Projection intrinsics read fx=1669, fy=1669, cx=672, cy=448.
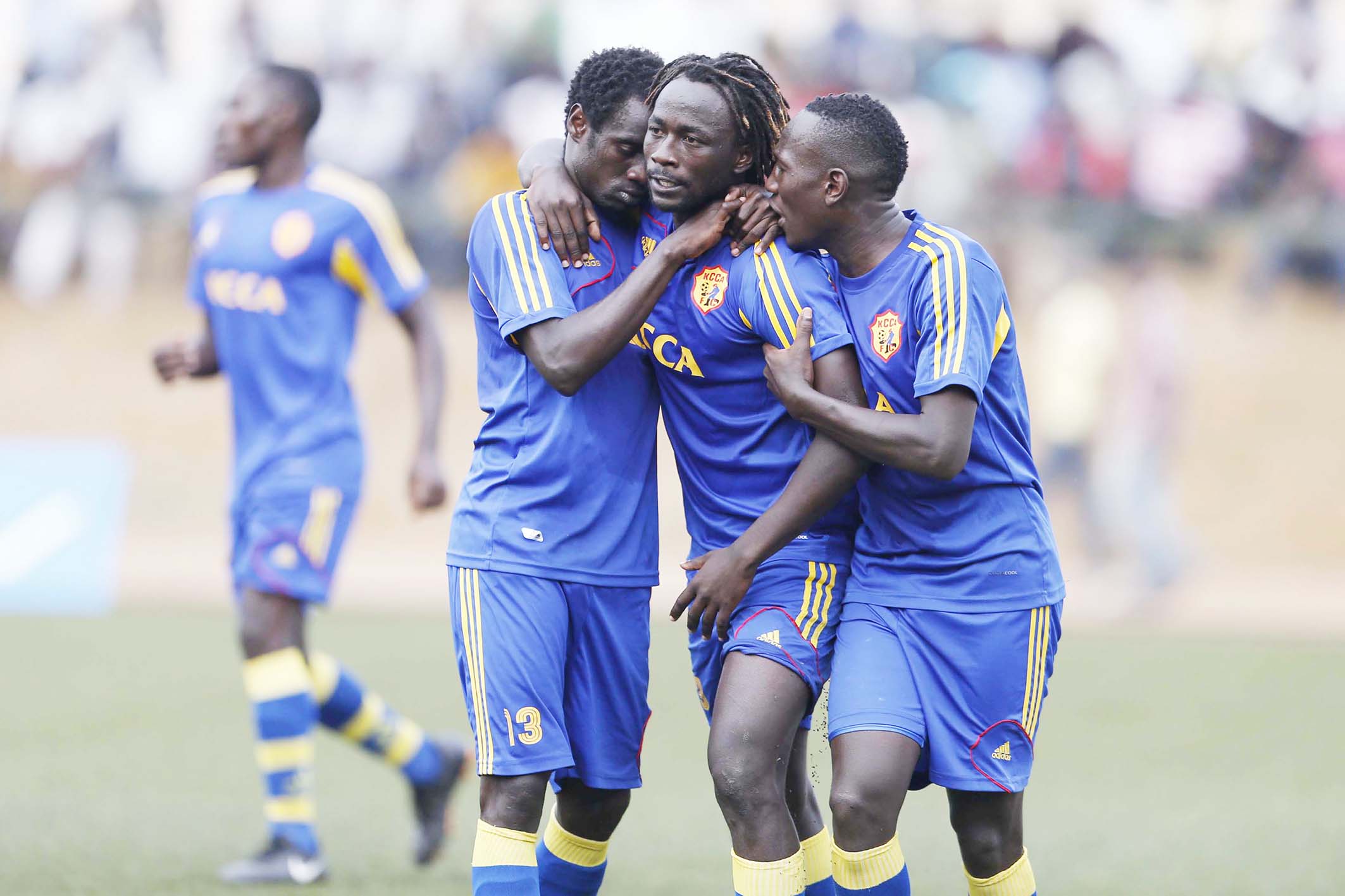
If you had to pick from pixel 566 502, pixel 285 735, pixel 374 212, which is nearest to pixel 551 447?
pixel 566 502

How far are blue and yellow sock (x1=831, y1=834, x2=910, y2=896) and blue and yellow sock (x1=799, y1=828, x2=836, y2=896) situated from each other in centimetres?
58

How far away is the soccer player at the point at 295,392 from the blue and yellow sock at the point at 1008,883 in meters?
2.40

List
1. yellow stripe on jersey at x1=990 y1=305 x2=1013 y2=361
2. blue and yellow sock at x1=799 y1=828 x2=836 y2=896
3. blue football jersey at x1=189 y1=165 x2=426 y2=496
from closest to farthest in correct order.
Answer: yellow stripe on jersey at x1=990 y1=305 x2=1013 y2=361 → blue and yellow sock at x1=799 y1=828 x2=836 y2=896 → blue football jersey at x1=189 y1=165 x2=426 y2=496

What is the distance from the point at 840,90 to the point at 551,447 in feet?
45.8

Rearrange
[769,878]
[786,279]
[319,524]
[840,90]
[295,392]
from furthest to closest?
[840,90]
[295,392]
[319,524]
[786,279]
[769,878]

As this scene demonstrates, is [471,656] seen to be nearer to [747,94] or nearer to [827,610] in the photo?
[827,610]

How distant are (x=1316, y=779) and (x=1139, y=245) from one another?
11898 millimetres

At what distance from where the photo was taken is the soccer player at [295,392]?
5.75 metres

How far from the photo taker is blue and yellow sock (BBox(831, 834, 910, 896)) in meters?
3.89

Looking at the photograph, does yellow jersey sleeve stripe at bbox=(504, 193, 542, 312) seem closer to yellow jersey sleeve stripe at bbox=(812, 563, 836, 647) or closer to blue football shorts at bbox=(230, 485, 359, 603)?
yellow jersey sleeve stripe at bbox=(812, 563, 836, 647)

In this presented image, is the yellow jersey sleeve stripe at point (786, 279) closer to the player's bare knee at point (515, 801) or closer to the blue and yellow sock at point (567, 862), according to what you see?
the player's bare knee at point (515, 801)

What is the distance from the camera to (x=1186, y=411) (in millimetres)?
17469

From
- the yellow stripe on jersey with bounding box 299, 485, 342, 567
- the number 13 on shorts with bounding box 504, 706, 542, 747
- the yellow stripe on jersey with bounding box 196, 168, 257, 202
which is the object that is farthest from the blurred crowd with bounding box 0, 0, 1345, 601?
the number 13 on shorts with bounding box 504, 706, 542, 747

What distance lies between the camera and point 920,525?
13.4 feet
